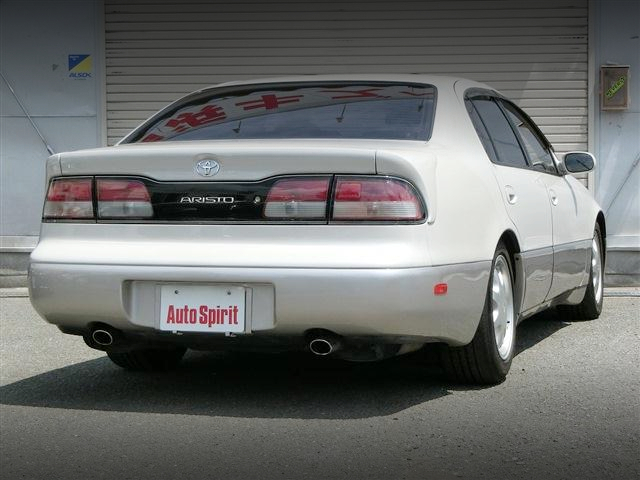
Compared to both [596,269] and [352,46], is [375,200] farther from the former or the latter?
[352,46]

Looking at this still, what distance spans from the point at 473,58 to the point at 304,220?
6.97 meters

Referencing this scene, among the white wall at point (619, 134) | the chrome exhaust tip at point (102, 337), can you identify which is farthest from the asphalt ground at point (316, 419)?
the white wall at point (619, 134)

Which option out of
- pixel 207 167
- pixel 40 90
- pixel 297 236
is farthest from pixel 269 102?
pixel 40 90

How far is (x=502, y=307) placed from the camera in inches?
210

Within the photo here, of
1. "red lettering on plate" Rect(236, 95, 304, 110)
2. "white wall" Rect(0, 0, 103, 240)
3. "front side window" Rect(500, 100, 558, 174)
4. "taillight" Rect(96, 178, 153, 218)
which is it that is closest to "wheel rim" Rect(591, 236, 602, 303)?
"front side window" Rect(500, 100, 558, 174)

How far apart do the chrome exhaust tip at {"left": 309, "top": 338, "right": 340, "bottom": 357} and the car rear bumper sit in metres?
0.08

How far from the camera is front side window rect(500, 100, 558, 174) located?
624 centimetres

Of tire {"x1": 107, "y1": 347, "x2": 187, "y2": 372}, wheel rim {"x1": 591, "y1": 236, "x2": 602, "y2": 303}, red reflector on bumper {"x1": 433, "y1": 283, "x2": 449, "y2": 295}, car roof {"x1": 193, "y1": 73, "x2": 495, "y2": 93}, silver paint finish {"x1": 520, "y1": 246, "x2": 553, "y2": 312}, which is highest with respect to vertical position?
car roof {"x1": 193, "y1": 73, "x2": 495, "y2": 93}

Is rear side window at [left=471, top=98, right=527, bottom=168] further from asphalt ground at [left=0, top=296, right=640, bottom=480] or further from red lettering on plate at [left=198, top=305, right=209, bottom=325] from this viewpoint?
red lettering on plate at [left=198, top=305, right=209, bottom=325]

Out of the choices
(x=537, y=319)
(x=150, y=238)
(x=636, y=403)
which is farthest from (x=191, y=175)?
(x=537, y=319)

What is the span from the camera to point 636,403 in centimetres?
496

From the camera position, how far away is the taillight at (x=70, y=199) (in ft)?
15.9

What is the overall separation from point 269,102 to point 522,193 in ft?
4.44

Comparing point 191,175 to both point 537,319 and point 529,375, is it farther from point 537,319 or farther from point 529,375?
point 537,319
